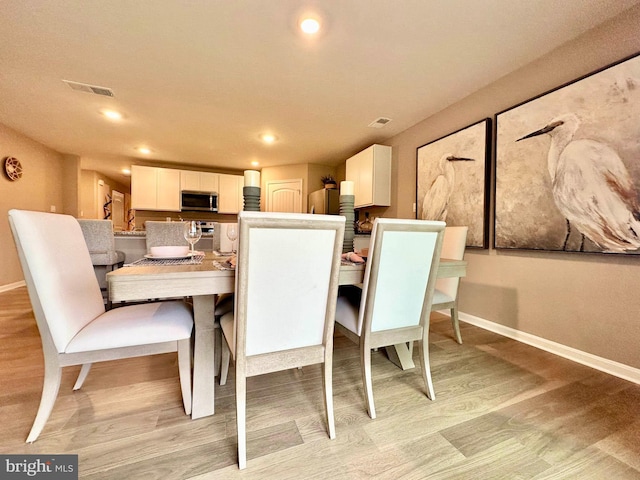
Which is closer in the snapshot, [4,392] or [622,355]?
[4,392]

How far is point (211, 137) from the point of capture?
3832 millimetres

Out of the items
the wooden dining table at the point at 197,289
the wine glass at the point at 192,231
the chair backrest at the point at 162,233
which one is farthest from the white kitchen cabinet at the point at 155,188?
the wooden dining table at the point at 197,289

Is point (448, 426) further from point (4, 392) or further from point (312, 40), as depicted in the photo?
point (312, 40)

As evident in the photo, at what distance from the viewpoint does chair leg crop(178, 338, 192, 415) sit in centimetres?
116

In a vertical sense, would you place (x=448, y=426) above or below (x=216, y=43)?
below

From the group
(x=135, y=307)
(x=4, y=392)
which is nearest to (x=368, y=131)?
(x=135, y=307)

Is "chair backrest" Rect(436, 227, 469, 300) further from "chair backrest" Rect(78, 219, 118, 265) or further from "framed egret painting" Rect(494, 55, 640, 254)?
"chair backrest" Rect(78, 219, 118, 265)

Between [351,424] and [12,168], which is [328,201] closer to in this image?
[351,424]

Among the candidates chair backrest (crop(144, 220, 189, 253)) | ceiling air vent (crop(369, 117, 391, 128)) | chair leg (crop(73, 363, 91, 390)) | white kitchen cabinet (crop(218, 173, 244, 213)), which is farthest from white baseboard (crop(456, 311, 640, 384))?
white kitchen cabinet (crop(218, 173, 244, 213))

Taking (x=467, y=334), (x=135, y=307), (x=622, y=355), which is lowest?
(x=467, y=334)

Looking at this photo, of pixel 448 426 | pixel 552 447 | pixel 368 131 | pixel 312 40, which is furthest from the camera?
pixel 368 131

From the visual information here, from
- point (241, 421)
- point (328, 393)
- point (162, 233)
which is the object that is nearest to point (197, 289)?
point (241, 421)

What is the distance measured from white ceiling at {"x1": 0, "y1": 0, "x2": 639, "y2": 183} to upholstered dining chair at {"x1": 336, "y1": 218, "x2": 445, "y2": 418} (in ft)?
4.86

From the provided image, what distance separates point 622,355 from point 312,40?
3014 millimetres
